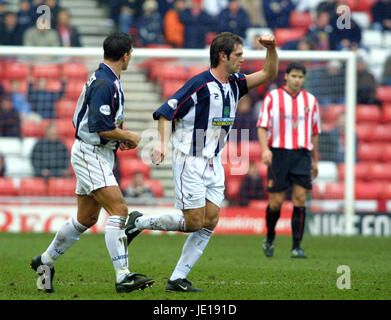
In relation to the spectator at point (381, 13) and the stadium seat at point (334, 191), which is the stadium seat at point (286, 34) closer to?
the spectator at point (381, 13)

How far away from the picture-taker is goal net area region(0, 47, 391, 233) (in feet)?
44.8

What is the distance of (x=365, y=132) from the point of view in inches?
635

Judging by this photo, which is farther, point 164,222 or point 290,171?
point 290,171

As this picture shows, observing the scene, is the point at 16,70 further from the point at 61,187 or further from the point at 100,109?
the point at 100,109

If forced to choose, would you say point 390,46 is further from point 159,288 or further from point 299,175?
point 159,288

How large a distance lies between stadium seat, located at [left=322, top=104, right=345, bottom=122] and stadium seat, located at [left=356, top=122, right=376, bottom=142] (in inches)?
76.1

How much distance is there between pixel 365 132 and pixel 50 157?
641 cm

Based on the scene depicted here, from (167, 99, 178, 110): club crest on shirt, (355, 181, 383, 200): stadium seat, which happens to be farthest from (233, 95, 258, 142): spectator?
(167, 99, 178, 110): club crest on shirt

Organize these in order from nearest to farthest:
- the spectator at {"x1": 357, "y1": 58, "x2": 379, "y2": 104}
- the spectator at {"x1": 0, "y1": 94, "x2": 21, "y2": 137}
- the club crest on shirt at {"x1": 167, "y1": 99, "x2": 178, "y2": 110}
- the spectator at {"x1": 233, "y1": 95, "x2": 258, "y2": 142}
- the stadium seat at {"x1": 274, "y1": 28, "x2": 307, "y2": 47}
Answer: the club crest on shirt at {"x1": 167, "y1": 99, "x2": 178, "y2": 110} < the spectator at {"x1": 0, "y1": 94, "x2": 21, "y2": 137} < the spectator at {"x1": 233, "y1": 95, "x2": 258, "y2": 142} < the spectator at {"x1": 357, "y1": 58, "x2": 379, "y2": 104} < the stadium seat at {"x1": 274, "y1": 28, "x2": 307, "y2": 47}

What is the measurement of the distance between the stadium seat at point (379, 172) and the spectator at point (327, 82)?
1808mm

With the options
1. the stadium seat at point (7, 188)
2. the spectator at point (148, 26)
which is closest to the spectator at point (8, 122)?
the stadium seat at point (7, 188)

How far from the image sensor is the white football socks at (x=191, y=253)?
21.9 feet

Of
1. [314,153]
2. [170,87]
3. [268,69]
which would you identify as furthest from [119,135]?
[170,87]

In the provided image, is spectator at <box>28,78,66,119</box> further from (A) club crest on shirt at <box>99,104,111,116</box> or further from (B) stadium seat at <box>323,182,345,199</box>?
(A) club crest on shirt at <box>99,104,111,116</box>
